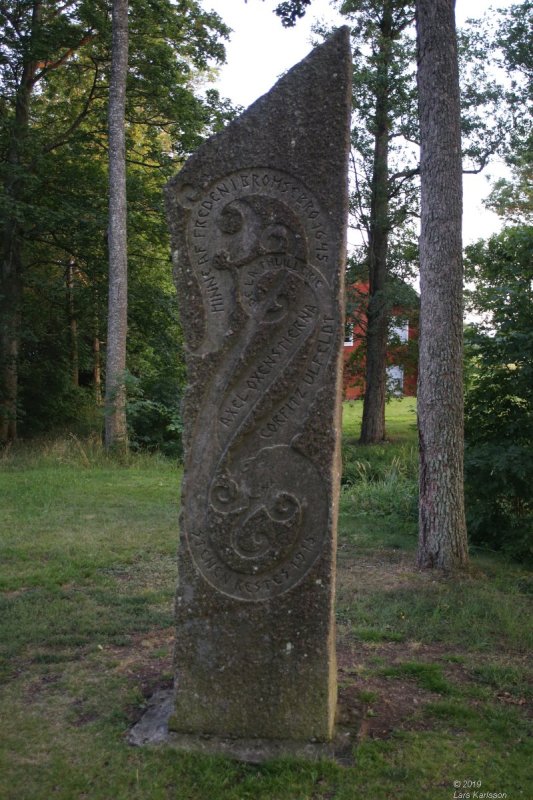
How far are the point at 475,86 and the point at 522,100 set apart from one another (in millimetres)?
1102

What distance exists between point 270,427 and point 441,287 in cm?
366

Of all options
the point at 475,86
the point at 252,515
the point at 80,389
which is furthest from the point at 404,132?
the point at 252,515

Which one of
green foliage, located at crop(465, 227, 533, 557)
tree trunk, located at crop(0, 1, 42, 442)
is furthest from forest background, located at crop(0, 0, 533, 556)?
green foliage, located at crop(465, 227, 533, 557)

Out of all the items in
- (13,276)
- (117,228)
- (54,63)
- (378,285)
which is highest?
(54,63)

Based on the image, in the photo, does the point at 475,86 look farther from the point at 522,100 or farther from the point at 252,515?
the point at 252,515

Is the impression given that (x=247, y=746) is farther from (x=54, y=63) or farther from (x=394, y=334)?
(x=54, y=63)

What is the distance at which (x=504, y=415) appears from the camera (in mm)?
8375

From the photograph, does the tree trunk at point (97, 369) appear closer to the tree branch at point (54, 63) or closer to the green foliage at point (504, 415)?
the tree branch at point (54, 63)

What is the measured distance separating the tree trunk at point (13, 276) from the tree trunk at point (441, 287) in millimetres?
11795

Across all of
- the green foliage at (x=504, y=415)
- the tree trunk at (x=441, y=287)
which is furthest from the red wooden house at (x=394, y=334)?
the tree trunk at (x=441, y=287)

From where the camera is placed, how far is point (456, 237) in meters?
6.86

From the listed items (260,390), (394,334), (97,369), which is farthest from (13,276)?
(260,390)

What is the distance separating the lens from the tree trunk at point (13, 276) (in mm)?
16516

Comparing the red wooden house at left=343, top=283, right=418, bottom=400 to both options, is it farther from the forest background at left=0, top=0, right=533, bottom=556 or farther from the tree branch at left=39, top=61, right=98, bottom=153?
the tree branch at left=39, top=61, right=98, bottom=153
